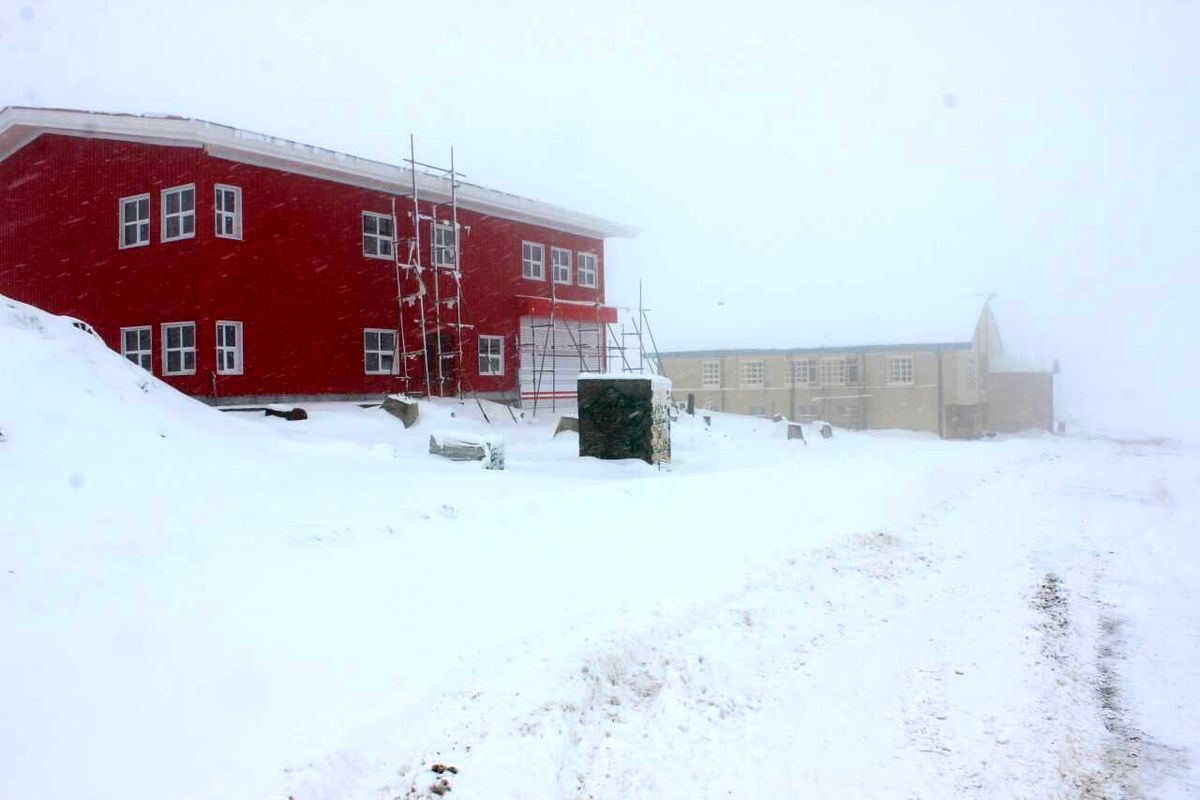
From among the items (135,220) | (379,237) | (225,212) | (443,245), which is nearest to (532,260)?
(443,245)

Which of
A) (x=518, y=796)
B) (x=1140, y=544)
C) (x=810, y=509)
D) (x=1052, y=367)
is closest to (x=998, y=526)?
(x=1140, y=544)

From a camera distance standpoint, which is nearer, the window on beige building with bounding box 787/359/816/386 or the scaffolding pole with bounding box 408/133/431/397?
the scaffolding pole with bounding box 408/133/431/397

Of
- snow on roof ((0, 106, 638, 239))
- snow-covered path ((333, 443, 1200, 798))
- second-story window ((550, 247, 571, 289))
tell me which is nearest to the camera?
snow-covered path ((333, 443, 1200, 798))

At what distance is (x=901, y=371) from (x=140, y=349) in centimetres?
3560

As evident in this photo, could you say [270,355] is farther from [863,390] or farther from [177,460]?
[863,390]

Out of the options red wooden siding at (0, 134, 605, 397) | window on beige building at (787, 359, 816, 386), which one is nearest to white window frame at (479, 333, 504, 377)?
red wooden siding at (0, 134, 605, 397)

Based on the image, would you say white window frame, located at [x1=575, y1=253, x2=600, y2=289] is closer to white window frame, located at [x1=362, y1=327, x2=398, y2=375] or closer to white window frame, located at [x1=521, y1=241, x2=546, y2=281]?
white window frame, located at [x1=521, y1=241, x2=546, y2=281]

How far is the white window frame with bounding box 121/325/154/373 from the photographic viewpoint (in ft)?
72.2

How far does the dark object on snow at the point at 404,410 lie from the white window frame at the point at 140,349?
255 inches

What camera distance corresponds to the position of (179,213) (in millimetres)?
21766

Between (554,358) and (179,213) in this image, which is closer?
(179,213)

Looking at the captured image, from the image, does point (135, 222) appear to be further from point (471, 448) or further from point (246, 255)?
point (471, 448)

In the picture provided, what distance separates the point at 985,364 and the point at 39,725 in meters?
52.6

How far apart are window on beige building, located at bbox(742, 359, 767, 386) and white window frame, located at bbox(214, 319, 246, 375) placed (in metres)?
32.0
